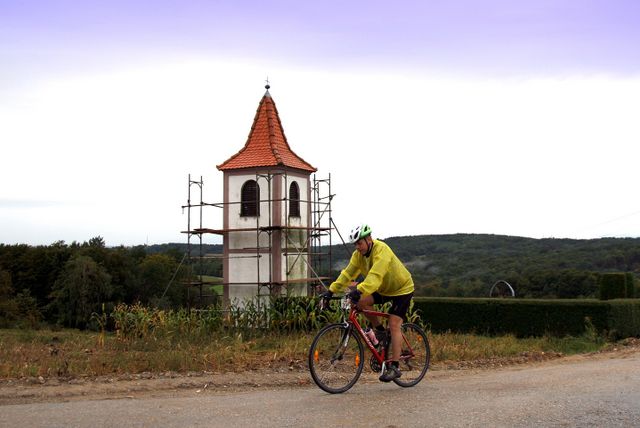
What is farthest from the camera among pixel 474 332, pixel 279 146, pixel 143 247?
pixel 143 247

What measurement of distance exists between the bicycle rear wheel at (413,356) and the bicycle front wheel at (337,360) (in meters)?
0.65

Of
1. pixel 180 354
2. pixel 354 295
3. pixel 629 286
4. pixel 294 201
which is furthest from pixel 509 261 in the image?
pixel 354 295

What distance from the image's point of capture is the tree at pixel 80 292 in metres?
56.6

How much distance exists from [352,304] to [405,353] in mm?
1129

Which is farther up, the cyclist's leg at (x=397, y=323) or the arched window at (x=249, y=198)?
the arched window at (x=249, y=198)

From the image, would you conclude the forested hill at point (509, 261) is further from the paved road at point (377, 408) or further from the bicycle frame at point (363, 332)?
the bicycle frame at point (363, 332)

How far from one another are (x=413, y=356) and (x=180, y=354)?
3.88 m

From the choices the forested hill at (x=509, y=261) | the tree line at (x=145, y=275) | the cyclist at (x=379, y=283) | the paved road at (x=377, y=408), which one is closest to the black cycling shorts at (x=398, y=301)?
the cyclist at (x=379, y=283)

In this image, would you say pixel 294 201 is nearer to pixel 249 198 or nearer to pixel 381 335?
pixel 249 198

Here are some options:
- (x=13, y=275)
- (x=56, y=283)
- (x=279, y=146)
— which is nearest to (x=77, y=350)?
(x=279, y=146)

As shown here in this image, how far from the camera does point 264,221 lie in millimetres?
24234

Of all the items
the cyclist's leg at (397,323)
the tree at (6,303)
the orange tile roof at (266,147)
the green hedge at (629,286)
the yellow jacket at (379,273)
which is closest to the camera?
the yellow jacket at (379,273)

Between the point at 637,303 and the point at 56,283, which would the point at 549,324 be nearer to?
the point at 637,303

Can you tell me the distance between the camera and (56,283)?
59.4 metres
